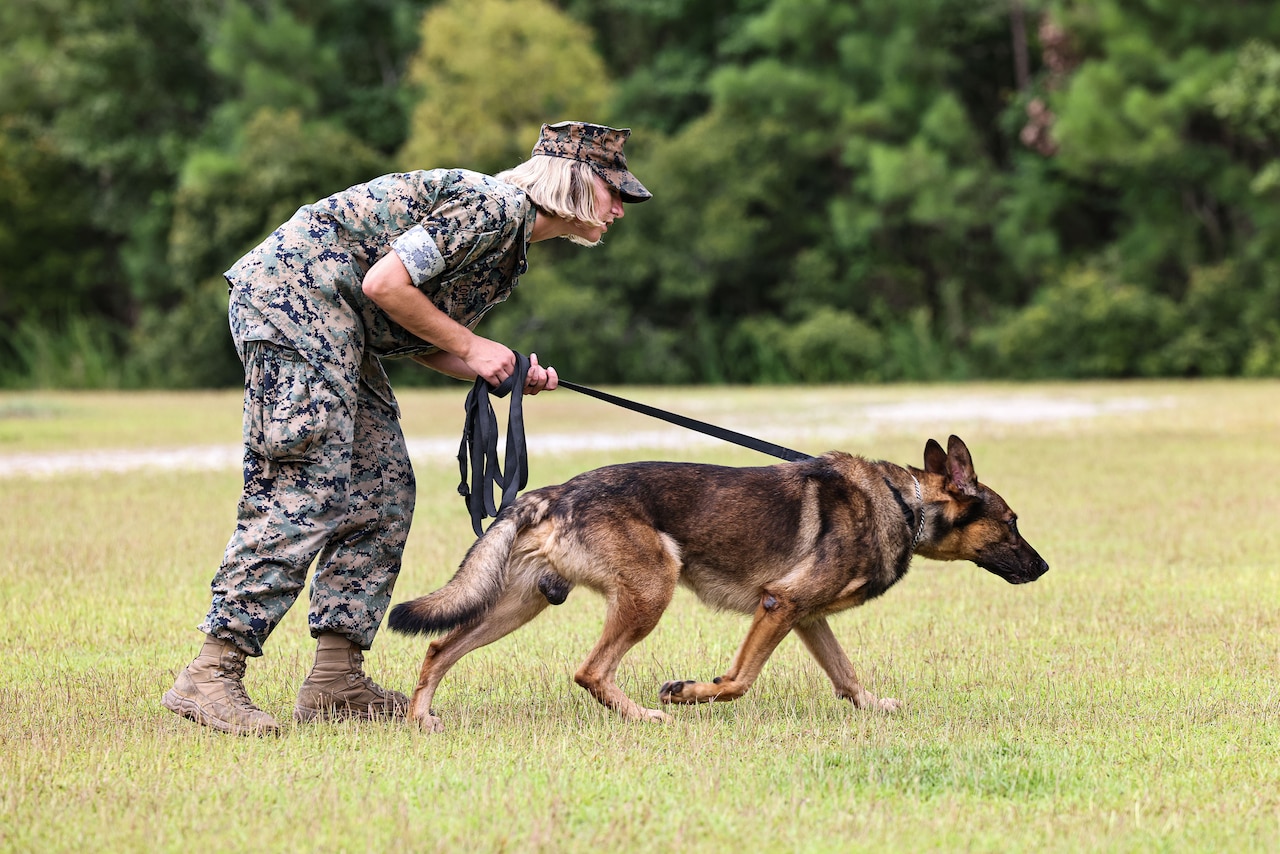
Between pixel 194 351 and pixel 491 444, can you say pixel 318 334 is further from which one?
pixel 194 351

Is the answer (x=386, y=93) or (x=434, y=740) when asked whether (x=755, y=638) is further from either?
(x=386, y=93)

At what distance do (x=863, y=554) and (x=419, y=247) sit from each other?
6.36ft

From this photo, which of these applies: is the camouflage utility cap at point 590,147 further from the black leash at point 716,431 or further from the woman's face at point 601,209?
the black leash at point 716,431

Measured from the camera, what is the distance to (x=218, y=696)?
4.69 m

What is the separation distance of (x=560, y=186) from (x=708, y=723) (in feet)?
6.25

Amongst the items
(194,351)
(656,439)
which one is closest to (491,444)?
(656,439)

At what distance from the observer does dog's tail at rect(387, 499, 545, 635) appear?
15.5ft


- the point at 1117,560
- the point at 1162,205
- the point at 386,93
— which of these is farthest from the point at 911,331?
the point at 1117,560

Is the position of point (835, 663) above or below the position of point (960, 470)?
below

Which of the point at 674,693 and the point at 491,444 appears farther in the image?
the point at 674,693

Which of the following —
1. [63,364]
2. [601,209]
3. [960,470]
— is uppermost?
[63,364]

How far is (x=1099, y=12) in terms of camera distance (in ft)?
104

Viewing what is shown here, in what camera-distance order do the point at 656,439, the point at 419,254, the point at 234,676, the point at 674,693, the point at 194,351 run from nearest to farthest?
the point at 419,254 < the point at 234,676 < the point at 674,693 < the point at 656,439 < the point at 194,351

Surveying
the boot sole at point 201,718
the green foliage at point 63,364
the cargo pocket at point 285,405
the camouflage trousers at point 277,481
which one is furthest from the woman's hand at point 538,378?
the green foliage at point 63,364
